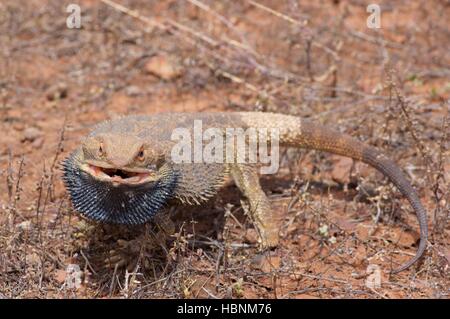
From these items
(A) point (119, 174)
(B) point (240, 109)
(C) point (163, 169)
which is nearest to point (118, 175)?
(A) point (119, 174)

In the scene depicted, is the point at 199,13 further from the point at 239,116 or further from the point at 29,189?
the point at 29,189

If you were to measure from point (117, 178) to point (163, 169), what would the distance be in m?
0.47

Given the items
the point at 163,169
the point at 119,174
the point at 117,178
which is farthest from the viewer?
the point at 163,169

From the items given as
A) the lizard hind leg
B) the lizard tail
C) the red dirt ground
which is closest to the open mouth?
the red dirt ground

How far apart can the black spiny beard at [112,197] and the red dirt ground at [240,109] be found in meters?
0.32

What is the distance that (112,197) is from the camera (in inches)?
166

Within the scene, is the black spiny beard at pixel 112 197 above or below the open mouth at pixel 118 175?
below

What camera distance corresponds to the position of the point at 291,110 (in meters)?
6.54

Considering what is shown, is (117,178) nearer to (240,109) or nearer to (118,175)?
(118,175)

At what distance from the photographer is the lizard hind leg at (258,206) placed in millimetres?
5078

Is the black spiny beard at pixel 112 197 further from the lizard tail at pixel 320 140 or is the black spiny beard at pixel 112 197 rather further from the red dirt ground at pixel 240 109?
the lizard tail at pixel 320 140

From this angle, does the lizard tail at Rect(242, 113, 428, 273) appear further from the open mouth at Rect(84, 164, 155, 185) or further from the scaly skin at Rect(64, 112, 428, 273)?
the open mouth at Rect(84, 164, 155, 185)

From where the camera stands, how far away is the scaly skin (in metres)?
4.15

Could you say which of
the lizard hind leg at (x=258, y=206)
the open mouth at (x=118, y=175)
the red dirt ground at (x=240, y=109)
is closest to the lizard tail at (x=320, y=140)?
the red dirt ground at (x=240, y=109)
